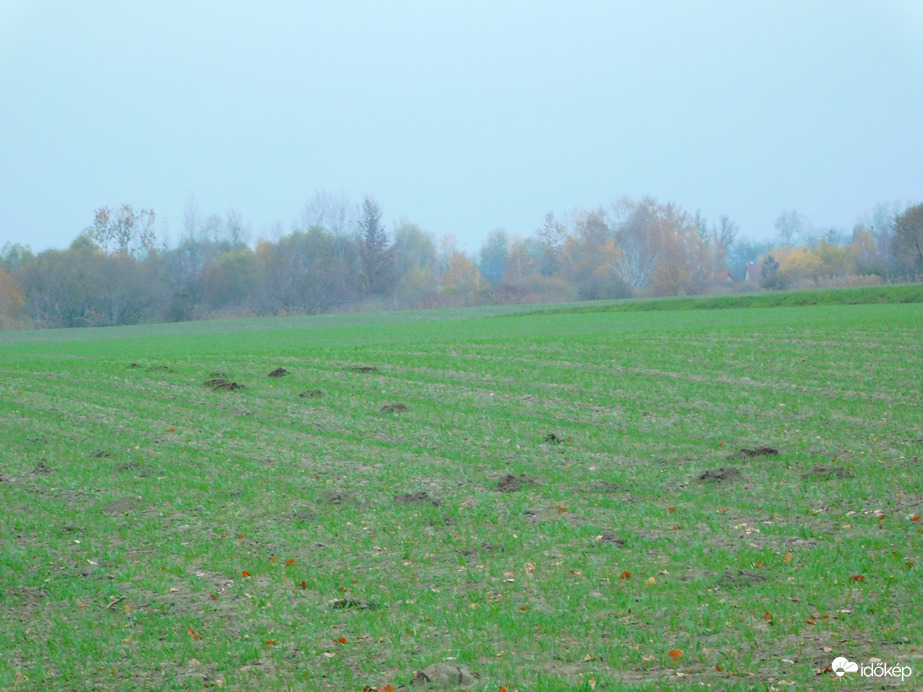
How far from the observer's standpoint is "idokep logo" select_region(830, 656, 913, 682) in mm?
5402

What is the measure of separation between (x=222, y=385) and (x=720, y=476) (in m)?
14.4

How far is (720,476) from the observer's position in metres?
12.0

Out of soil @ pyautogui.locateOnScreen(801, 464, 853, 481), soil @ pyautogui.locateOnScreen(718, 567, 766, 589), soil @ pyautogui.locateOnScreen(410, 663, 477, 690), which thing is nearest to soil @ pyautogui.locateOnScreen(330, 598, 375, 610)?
soil @ pyautogui.locateOnScreen(410, 663, 477, 690)

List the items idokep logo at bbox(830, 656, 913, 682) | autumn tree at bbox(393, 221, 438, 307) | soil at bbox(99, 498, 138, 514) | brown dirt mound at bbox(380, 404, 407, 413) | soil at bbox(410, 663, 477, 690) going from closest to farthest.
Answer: idokep logo at bbox(830, 656, 913, 682) < soil at bbox(410, 663, 477, 690) < soil at bbox(99, 498, 138, 514) < brown dirt mound at bbox(380, 404, 407, 413) < autumn tree at bbox(393, 221, 438, 307)

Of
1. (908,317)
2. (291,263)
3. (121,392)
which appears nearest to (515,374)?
(121,392)

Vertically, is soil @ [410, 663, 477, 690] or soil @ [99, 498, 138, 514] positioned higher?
soil @ [99, 498, 138, 514]

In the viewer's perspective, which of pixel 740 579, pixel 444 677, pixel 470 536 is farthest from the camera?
pixel 470 536

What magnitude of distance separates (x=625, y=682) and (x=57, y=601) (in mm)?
5133

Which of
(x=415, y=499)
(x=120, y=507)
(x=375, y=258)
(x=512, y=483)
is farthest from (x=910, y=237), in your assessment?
(x=120, y=507)

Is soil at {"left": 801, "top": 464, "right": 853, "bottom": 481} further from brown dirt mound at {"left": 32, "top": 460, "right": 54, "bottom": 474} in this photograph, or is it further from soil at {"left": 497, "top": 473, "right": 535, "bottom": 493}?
brown dirt mound at {"left": 32, "top": 460, "right": 54, "bottom": 474}

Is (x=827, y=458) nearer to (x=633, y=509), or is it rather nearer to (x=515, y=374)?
(x=633, y=509)

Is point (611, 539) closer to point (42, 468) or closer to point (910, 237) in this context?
point (42, 468)

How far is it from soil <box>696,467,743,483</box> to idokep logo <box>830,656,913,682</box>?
628cm

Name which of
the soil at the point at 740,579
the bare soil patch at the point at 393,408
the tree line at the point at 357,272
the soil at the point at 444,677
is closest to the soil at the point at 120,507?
the soil at the point at 444,677
